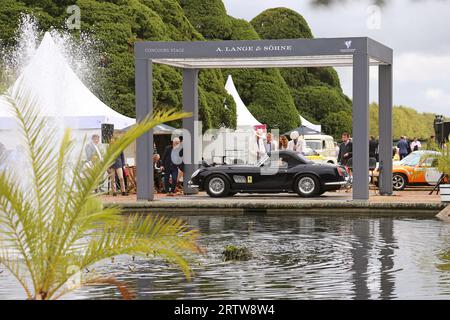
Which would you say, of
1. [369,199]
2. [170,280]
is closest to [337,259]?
[170,280]

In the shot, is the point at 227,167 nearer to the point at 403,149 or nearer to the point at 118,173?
the point at 118,173

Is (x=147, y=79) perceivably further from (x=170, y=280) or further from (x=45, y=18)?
(x=45, y=18)

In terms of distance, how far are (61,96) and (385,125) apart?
930cm

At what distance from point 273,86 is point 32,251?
59.3 meters

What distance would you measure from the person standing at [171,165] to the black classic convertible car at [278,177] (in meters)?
1.98

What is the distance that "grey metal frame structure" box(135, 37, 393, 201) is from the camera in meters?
25.3

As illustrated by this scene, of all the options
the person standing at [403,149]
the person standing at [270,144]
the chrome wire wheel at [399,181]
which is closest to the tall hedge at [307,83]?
the person standing at [403,149]

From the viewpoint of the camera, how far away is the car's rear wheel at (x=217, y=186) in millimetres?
27719

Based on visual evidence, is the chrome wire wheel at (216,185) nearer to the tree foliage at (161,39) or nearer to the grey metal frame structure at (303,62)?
the grey metal frame structure at (303,62)

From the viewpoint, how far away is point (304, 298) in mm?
11500

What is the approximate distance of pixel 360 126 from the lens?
1001 inches

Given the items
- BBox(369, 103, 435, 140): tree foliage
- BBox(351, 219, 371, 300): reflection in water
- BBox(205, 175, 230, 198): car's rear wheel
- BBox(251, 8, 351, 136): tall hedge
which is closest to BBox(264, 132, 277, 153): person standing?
BBox(205, 175, 230, 198): car's rear wheel

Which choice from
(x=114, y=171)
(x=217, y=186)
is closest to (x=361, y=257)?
(x=217, y=186)

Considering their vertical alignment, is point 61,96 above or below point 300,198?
above
